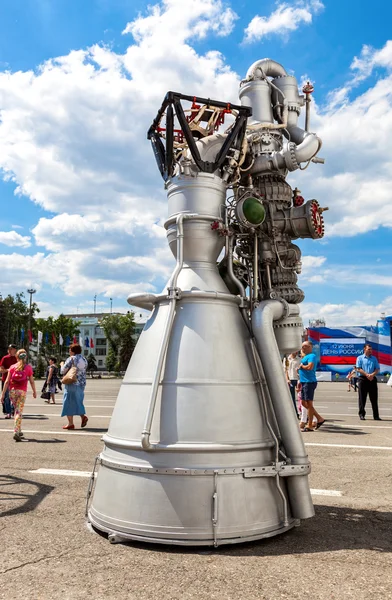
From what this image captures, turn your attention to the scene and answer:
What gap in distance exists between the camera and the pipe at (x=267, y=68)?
5488 millimetres

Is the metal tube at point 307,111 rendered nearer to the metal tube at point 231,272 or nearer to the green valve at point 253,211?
the green valve at point 253,211

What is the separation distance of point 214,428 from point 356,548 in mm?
1401

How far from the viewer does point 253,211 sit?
178 inches

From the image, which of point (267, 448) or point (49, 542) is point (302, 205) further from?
point (49, 542)

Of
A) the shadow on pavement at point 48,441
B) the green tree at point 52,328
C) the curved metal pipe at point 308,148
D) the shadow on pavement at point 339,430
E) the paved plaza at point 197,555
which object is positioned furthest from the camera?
the green tree at point 52,328

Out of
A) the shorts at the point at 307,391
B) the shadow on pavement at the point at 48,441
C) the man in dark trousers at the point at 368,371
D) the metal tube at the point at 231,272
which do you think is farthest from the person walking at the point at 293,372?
the metal tube at the point at 231,272

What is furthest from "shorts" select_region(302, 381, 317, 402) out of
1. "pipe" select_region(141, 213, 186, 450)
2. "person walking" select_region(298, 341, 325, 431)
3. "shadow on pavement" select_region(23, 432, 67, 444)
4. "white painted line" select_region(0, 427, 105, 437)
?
"pipe" select_region(141, 213, 186, 450)

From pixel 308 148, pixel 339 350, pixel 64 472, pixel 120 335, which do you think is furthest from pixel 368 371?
pixel 120 335

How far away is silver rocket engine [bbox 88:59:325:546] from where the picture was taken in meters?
3.53

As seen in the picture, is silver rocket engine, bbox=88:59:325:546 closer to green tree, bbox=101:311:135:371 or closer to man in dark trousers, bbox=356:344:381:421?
man in dark trousers, bbox=356:344:381:421

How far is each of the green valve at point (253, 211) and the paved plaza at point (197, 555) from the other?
2.75 meters

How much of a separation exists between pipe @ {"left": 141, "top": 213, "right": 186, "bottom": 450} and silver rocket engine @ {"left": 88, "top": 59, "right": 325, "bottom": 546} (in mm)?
10

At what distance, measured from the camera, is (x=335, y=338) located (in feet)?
115

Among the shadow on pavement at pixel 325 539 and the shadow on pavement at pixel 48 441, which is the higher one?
the shadow on pavement at pixel 48 441
